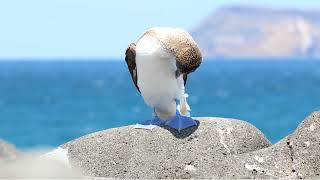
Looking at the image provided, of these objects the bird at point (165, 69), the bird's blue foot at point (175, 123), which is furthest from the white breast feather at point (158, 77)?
the bird's blue foot at point (175, 123)

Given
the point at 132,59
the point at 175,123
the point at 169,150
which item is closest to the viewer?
the point at 169,150

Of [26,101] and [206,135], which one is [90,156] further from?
[26,101]

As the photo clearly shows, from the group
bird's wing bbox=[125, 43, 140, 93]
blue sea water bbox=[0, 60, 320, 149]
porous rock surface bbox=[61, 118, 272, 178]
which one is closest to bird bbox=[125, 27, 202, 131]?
bird's wing bbox=[125, 43, 140, 93]

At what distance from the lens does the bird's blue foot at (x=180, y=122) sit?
30.4 ft

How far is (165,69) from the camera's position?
932 cm

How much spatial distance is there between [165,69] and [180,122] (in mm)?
602

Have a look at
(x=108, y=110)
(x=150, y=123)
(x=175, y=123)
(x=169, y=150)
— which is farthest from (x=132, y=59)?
(x=108, y=110)

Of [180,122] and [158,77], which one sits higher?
[158,77]

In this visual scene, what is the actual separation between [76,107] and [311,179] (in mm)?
47689

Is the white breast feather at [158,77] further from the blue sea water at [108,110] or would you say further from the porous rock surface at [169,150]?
the blue sea water at [108,110]

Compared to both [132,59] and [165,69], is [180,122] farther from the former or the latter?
[132,59]

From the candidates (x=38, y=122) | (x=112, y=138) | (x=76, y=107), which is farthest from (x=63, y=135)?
(x=112, y=138)

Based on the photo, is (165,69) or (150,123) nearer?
(165,69)

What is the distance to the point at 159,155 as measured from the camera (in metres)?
8.95
